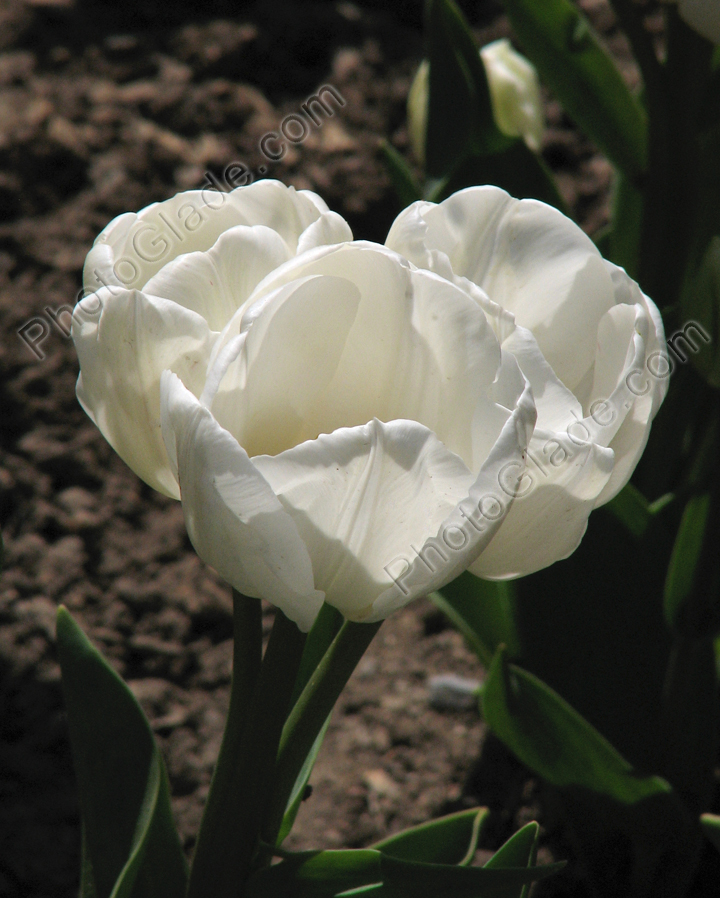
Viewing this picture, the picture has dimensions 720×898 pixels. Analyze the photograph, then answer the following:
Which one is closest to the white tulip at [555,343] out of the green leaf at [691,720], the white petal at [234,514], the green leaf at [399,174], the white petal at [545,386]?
the white petal at [545,386]

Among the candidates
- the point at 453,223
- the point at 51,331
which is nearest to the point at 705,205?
the point at 453,223

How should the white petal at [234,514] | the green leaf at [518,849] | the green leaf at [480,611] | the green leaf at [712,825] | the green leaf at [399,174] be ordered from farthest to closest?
the green leaf at [399,174] < the green leaf at [480,611] < the green leaf at [712,825] < the green leaf at [518,849] < the white petal at [234,514]

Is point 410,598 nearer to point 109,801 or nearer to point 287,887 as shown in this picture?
point 287,887

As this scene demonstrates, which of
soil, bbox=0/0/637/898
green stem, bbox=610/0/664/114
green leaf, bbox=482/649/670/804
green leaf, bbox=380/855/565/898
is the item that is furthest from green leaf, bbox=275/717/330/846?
green stem, bbox=610/0/664/114

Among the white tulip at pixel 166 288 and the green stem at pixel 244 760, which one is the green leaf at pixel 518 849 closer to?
the green stem at pixel 244 760

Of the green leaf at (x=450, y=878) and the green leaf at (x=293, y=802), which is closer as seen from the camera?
the green leaf at (x=450, y=878)

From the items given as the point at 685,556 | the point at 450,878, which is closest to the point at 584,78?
the point at 685,556

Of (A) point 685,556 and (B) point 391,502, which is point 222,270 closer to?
(B) point 391,502
